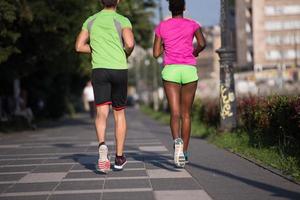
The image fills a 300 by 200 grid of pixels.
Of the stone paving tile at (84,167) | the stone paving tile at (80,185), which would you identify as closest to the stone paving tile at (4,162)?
the stone paving tile at (84,167)

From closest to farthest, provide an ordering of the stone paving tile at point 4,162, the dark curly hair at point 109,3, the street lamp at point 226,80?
the dark curly hair at point 109,3 < the stone paving tile at point 4,162 < the street lamp at point 226,80

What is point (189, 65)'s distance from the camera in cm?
965

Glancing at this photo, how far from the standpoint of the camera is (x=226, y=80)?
52.7ft

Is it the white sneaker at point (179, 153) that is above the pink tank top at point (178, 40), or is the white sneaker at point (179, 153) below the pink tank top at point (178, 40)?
below

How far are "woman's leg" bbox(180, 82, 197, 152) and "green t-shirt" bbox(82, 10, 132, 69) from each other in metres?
1.04

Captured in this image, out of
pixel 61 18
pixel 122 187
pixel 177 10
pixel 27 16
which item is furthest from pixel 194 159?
pixel 61 18

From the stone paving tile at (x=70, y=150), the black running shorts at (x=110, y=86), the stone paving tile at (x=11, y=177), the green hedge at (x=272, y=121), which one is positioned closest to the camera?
the stone paving tile at (x=11, y=177)

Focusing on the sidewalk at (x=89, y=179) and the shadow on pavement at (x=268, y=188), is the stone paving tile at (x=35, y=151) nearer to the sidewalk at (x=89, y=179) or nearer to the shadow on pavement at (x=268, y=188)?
the sidewalk at (x=89, y=179)

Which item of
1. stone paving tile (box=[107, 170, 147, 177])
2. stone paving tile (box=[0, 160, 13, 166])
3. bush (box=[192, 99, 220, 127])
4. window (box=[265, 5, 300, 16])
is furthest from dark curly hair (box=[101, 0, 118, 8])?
window (box=[265, 5, 300, 16])

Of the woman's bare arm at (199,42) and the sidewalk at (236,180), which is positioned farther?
the woman's bare arm at (199,42)

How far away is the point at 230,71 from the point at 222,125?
129cm

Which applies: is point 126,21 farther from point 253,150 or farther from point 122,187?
point 253,150

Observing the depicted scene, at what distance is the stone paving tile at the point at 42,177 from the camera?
8664 millimetres

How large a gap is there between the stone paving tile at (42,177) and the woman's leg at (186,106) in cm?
177
